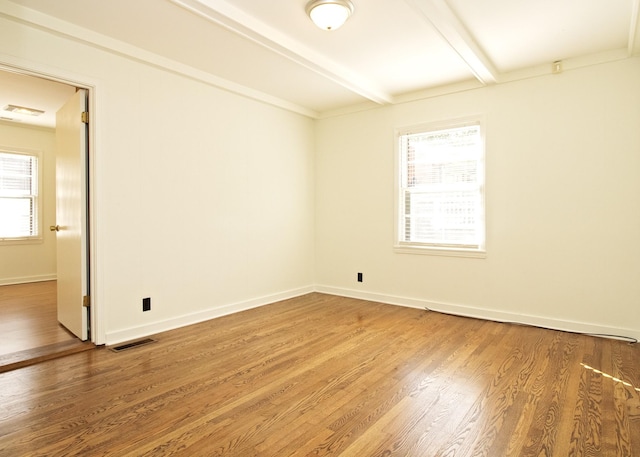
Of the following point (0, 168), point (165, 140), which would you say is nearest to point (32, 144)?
point (0, 168)

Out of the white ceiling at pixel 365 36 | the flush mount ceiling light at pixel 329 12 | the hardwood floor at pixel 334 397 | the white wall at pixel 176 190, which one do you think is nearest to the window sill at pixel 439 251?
the hardwood floor at pixel 334 397

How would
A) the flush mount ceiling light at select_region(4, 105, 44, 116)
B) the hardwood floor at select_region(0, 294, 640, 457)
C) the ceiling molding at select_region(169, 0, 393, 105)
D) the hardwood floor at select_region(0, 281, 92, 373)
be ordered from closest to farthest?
the hardwood floor at select_region(0, 294, 640, 457), the ceiling molding at select_region(169, 0, 393, 105), the hardwood floor at select_region(0, 281, 92, 373), the flush mount ceiling light at select_region(4, 105, 44, 116)

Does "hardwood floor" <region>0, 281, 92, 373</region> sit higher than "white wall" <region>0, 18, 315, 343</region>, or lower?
lower

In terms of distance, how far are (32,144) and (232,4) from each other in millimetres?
5672

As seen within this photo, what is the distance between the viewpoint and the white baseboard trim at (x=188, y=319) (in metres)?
3.33

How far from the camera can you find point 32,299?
5.05 meters

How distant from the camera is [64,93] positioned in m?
4.54

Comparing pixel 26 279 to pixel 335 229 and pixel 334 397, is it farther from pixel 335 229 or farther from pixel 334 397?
pixel 334 397

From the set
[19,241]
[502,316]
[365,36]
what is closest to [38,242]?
[19,241]

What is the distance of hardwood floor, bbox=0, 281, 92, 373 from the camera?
2.95 m

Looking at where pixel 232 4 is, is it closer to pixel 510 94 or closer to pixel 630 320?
pixel 510 94

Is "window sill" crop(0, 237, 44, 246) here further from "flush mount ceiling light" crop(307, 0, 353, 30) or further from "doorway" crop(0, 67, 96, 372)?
"flush mount ceiling light" crop(307, 0, 353, 30)

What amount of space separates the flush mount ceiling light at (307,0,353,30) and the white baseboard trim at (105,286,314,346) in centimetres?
302

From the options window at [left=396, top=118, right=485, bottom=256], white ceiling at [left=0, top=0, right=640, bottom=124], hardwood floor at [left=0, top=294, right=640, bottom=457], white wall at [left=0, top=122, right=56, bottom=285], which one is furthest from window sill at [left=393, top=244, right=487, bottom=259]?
white wall at [left=0, top=122, right=56, bottom=285]
